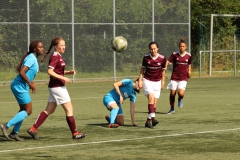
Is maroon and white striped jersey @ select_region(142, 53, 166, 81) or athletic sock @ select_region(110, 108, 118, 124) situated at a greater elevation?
maroon and white striped jersey @ select_region(142, 53, 166, 81)

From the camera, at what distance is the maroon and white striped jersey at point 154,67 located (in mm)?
14938

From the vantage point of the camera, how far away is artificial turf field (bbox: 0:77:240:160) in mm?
10492

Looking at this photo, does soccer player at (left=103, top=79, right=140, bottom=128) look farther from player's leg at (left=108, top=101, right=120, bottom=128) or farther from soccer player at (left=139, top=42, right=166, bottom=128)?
soccer player at (left=139, top=42, right=166, bottom=128)

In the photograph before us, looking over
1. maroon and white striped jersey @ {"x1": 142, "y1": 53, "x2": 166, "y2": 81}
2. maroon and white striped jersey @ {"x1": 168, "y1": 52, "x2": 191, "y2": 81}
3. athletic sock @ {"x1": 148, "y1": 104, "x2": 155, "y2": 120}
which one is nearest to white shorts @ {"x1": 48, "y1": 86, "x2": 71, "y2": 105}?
athletic sock @ {"x1": 148, "y1": 104, "x2": 155, "y2": 120}

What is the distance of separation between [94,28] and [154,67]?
15.9 meters

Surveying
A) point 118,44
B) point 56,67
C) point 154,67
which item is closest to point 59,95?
point 56,67

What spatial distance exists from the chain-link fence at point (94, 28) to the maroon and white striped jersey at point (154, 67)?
13.7 m

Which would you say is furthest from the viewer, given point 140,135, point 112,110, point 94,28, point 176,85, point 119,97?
point 94,28

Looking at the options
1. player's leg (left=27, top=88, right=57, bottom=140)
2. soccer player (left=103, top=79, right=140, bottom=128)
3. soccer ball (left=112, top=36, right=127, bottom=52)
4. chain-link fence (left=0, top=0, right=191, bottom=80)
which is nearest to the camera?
player's leg (left=27, top=88, right=57, bottom=140)

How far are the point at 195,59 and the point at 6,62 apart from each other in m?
11.7

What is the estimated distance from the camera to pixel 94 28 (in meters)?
30.6

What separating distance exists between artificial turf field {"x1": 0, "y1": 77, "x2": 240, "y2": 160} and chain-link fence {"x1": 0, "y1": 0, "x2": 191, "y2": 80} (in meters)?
7.48

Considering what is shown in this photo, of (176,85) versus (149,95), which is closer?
(149,95)

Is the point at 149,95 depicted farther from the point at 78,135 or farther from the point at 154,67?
the point at 78,135
